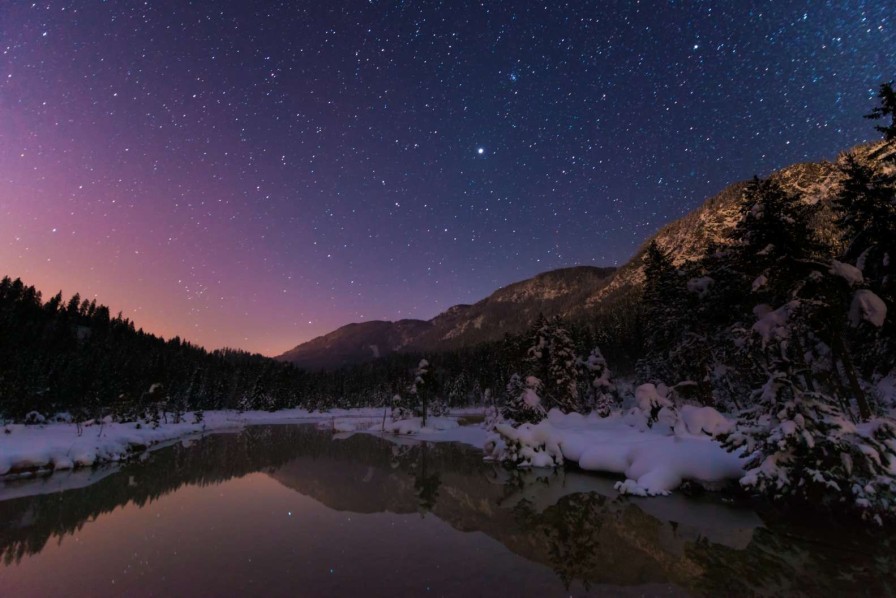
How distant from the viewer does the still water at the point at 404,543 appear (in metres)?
8.42

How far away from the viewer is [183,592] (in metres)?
7.91

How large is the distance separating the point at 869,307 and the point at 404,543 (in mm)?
16129

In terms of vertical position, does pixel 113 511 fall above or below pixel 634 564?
above

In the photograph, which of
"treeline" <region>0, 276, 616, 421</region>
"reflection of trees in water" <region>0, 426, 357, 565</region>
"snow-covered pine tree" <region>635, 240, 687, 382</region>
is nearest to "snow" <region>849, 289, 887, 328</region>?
"snow-covered pine tree" <region>635, 240, 687, 382</region>

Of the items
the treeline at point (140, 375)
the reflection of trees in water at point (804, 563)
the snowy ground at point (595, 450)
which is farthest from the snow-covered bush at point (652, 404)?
the treeline at point (140, 375)

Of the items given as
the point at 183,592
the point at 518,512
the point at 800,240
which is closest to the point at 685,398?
the point at 800,240

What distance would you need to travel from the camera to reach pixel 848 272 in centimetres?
1405

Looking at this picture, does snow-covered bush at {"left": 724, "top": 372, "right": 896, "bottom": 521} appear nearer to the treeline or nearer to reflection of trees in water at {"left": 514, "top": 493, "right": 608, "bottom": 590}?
reflection of trees in water at {"left": 514, "top": 493, "right": 608, "bottom": 590}

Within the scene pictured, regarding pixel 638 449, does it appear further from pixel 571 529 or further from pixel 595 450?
pixel 571 529

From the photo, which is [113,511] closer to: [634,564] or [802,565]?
[634,564]

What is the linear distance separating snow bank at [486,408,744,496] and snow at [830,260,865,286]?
710 centimetres

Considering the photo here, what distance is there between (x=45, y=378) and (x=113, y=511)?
67.4 m

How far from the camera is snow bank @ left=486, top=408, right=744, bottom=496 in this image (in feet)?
57.2

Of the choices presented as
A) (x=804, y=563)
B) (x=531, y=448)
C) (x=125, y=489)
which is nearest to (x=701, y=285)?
(x=531, y=448)
